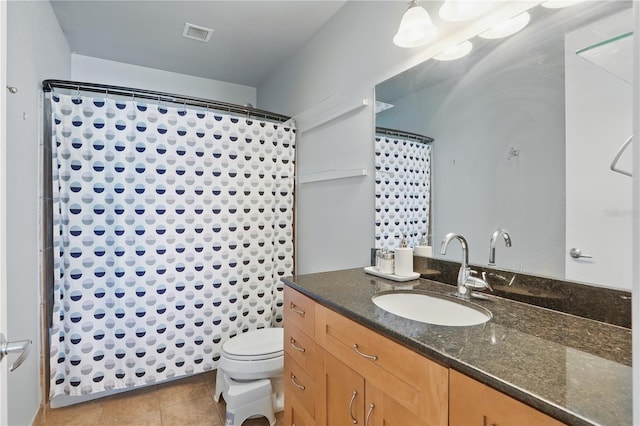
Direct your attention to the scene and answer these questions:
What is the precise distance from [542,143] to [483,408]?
0.92 metres

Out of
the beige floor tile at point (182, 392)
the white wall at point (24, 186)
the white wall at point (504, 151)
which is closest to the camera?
the white wall at point (504, 151)

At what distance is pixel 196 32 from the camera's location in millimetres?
2439

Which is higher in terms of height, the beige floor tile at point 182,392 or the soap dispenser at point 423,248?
the soap dispenser at point 423,248

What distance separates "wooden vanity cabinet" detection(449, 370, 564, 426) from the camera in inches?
23.0

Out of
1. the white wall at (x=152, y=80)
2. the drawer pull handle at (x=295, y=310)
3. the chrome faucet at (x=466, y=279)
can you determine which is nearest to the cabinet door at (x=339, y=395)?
the drawer pull handle at (x=295, y=310)

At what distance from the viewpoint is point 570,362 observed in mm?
697

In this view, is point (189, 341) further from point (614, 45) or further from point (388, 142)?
point (614, 45)

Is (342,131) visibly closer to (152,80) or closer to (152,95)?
(152,95)

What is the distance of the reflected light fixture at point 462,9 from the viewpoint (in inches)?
48.9

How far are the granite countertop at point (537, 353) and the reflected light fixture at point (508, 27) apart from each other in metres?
1.02

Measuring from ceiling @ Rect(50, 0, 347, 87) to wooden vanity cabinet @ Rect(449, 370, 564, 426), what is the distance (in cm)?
223

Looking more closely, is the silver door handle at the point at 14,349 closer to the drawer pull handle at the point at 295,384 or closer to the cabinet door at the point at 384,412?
the cabinet door at the point at 384,412

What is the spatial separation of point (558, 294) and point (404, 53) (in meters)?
1.30

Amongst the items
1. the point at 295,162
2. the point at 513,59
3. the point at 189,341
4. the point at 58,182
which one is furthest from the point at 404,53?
the point at 189,341
